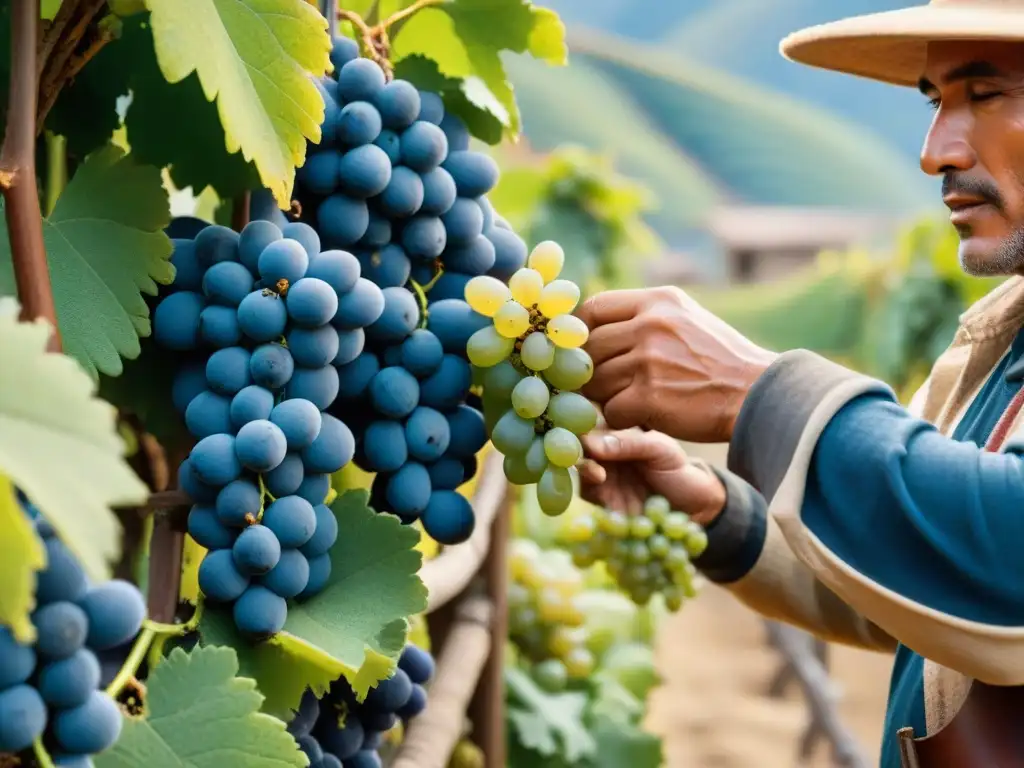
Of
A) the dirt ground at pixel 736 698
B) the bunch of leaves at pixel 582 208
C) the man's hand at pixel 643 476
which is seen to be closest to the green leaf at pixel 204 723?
the man's hand at pixel 643 476

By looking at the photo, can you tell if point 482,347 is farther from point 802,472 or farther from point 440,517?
point 802,472

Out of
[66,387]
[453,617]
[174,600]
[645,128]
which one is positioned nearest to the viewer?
[66,387]

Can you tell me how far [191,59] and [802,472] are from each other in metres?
0.48

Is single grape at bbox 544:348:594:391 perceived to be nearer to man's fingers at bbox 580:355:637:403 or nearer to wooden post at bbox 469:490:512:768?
man's fingers at bbox 580:355:637:403

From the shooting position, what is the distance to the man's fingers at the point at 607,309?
2.83 ft

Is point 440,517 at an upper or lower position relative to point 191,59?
lower

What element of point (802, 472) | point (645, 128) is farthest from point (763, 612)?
point (645, 128)

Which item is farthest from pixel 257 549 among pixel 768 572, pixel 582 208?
pixel 582 208

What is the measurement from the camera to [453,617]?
4.68ft

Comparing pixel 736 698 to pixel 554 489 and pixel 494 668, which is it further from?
pixel 554 489

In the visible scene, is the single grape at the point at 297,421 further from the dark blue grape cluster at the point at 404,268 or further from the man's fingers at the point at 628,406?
the man's fingers at the point at 628,406

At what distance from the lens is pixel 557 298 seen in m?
0.73

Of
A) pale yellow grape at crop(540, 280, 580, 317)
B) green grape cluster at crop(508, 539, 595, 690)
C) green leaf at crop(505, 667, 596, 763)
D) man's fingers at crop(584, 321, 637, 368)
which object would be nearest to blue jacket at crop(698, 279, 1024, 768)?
man's fingers at crop(584, 321, 637, 368)

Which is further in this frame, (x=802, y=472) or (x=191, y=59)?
(x=802, y=472)
